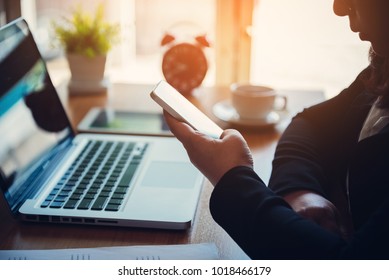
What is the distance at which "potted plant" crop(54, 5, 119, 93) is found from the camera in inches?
53.1

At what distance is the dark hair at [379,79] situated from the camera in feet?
2.44

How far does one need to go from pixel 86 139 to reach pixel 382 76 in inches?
21.6

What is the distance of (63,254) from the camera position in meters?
0.65

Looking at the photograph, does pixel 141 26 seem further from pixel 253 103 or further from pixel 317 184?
pixel 317 184

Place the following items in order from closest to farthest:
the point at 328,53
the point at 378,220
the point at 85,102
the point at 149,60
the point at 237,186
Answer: the point at 378,220, the point at 237,186, the point at 85,102, the point at 328,53, the point at 149,60

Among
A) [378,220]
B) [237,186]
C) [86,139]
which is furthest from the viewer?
[86,139]

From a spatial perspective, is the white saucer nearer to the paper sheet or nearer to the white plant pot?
the white plant pot

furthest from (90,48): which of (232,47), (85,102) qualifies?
(232,47)

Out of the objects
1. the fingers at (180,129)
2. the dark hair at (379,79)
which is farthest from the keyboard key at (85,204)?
the dark hair at (379,79)

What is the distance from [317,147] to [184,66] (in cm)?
54

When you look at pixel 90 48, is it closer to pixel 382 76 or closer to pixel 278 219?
pixel 382 76

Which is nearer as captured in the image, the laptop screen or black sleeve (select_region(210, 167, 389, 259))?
black sleeve (select_region(210, 167, 389, 259))

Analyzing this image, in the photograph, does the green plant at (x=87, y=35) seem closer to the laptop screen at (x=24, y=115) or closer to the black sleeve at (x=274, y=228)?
the laptop screen at (x=24, y=115)
